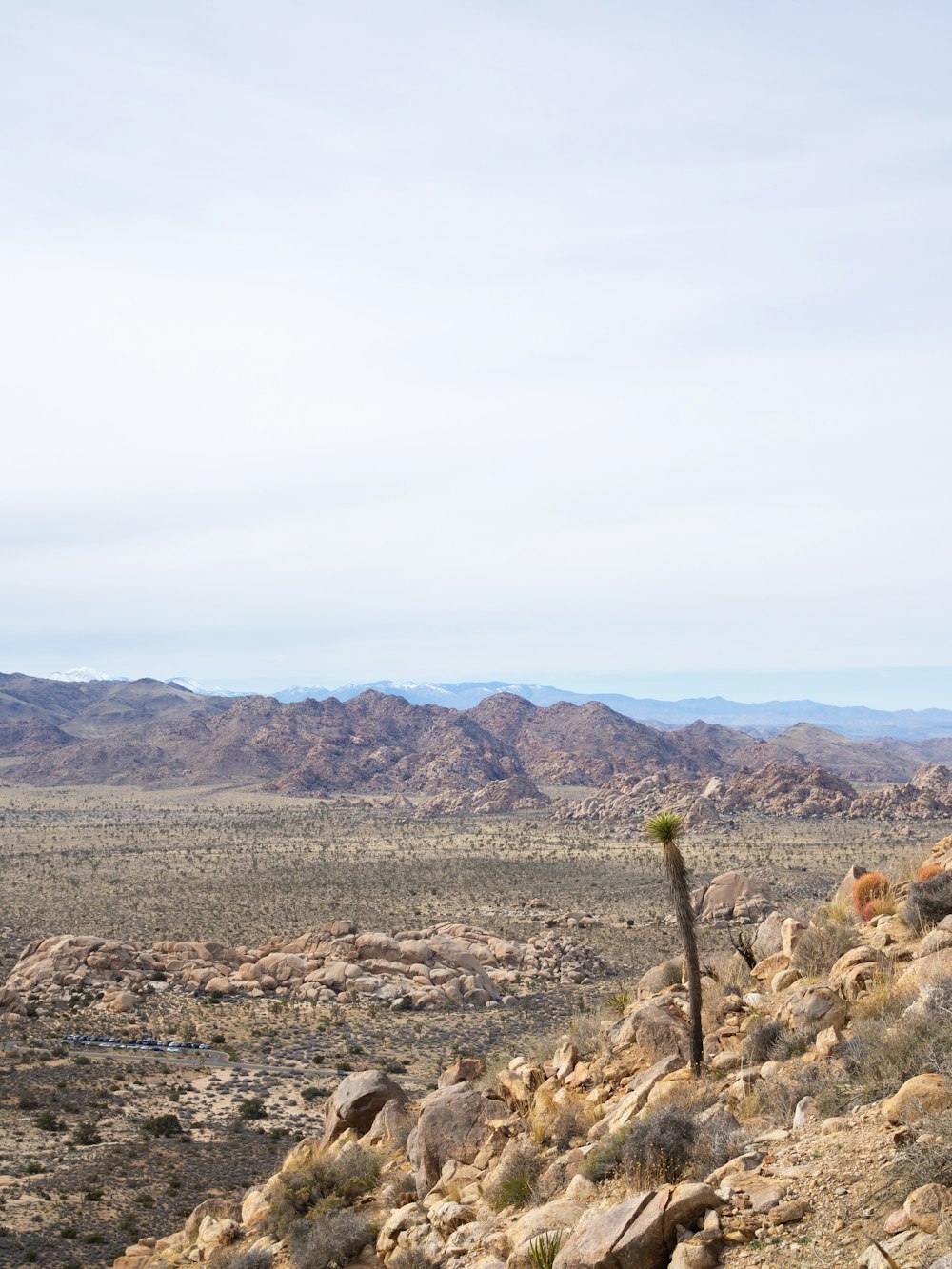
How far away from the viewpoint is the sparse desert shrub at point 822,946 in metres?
16.1

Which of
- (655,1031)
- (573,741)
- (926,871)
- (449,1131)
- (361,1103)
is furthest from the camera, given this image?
(573,741)

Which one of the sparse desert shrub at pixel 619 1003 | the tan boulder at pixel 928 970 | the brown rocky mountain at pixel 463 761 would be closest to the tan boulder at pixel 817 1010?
the tan boulder at pixel 928 970

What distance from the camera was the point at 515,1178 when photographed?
13086 mm

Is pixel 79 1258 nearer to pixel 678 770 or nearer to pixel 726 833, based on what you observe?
pixel 726 833

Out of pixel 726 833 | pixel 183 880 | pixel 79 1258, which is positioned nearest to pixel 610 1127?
pixel 79 1258

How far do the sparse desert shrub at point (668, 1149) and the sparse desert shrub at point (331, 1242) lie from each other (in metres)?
3.70

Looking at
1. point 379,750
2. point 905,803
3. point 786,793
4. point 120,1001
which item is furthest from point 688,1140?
point 379,750

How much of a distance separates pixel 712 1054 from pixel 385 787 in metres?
125

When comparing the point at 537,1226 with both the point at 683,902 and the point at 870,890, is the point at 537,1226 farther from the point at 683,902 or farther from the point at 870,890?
the point at 870,890

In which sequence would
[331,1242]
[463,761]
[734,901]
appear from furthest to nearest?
[463,761] < [734,901] < [331,1242]

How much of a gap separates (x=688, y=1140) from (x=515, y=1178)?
2.92m

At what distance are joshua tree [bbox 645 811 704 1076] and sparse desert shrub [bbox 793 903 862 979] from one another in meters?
2.41

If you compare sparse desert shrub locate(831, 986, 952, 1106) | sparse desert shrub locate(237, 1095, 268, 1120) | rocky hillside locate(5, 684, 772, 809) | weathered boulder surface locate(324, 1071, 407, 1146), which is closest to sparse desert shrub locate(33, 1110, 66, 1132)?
sparse desert shrub locate(237, 1095, 268, 1120)

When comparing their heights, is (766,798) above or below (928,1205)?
below
